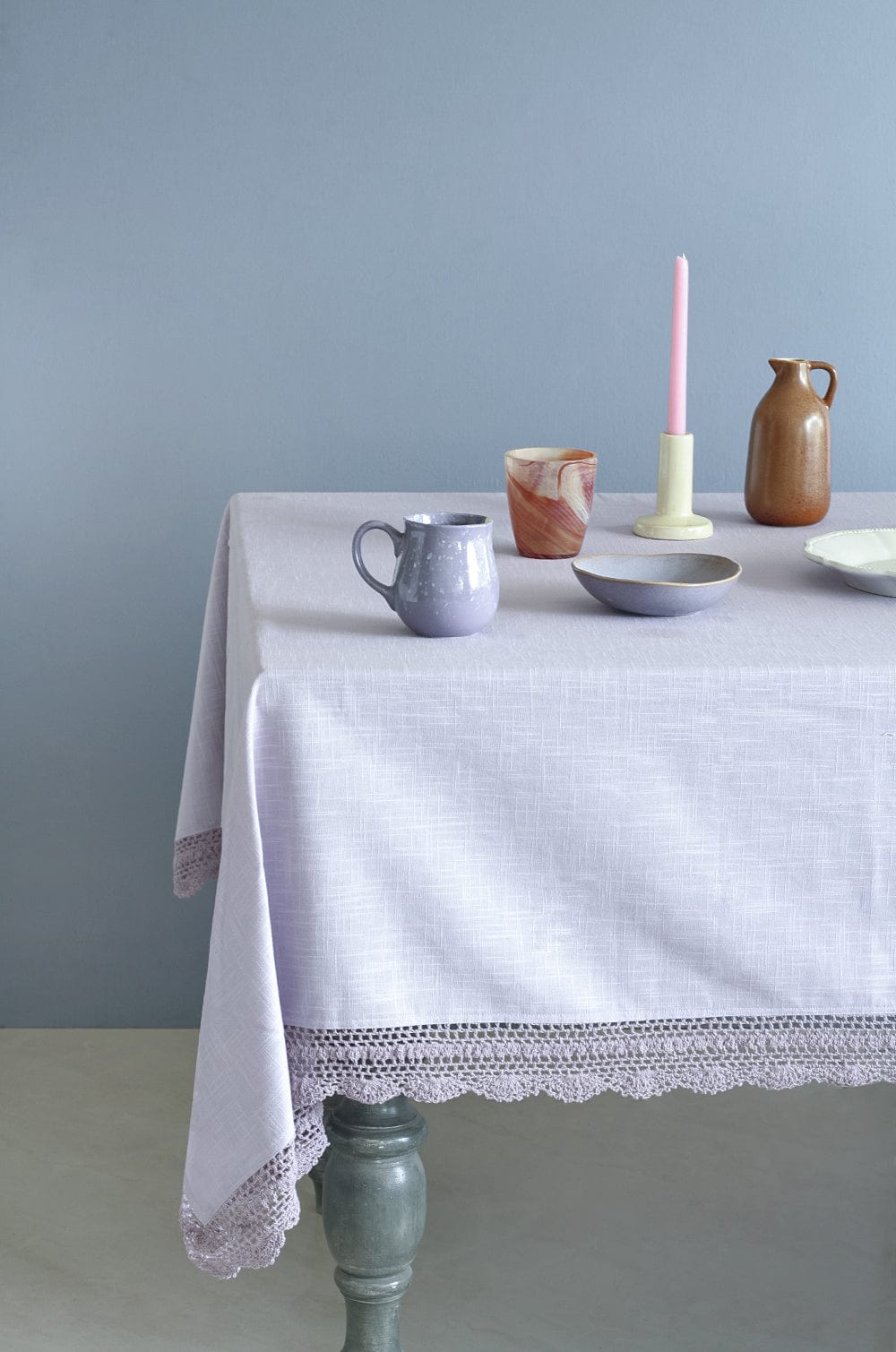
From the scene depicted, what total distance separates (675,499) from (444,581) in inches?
19.2

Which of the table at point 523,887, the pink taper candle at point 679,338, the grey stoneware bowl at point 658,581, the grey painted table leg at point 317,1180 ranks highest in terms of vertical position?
the pink taper candle at point 679,338

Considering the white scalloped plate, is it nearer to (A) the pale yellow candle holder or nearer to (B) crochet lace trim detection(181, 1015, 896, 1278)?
(A) the pale yellow candle holder

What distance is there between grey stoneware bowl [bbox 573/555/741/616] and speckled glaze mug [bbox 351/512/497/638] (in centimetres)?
10

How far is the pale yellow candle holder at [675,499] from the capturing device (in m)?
1.37

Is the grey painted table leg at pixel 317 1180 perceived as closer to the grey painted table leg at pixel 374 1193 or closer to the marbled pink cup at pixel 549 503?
the grey painted table leg at pixel 374 1193

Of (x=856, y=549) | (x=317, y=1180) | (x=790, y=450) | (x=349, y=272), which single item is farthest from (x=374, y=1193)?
(x=349, y=272)

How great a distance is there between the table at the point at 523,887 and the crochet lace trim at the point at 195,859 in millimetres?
407

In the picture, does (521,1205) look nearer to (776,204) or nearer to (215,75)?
(776,204)

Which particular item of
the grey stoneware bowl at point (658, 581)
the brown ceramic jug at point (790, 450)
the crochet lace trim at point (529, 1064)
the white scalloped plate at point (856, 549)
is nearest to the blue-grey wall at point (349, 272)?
the brown ceramic jug at point (790, 450)

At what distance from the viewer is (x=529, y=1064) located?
3.13ft

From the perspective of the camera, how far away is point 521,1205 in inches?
63.8

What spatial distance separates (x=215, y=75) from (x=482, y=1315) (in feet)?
4.91

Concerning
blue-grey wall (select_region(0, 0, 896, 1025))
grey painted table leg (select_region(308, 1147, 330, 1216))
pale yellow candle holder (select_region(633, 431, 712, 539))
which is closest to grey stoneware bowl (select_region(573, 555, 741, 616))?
pale yellow candle holder (select_region(633, 431, 712, 539))

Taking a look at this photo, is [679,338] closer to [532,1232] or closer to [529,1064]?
[529,1064]
